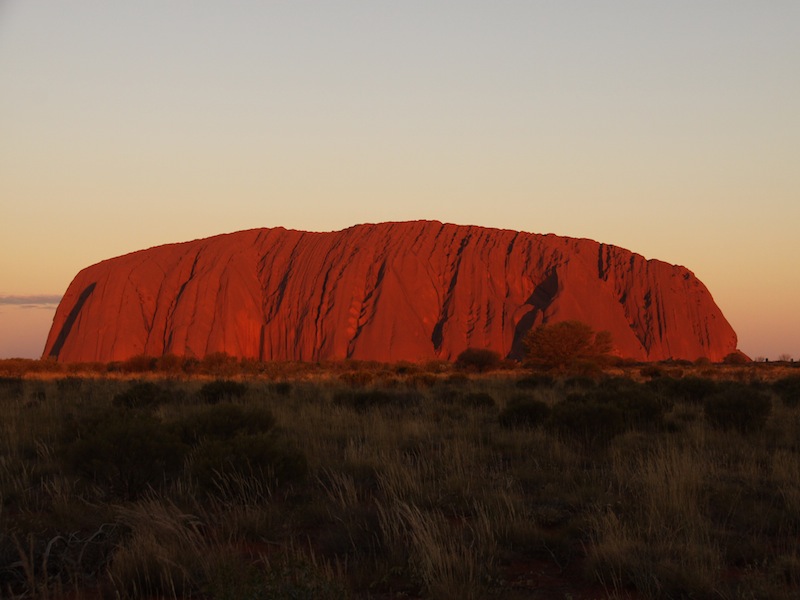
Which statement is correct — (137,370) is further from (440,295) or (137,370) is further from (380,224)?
(380,224)

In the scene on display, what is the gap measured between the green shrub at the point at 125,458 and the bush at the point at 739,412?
8.81m

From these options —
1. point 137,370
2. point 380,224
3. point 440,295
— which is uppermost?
point 380,224

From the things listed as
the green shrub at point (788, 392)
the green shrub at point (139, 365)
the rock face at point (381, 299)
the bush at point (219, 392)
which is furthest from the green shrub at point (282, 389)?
the rock face at point (381, 299)

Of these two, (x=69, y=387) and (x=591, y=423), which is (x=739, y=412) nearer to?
(x=591, y=423)

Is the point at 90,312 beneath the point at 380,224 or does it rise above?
beneath

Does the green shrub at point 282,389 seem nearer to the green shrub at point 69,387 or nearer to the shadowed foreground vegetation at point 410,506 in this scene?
the green shrub at point 69,387

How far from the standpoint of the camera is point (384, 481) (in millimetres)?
6672

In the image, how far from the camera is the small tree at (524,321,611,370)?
36.9 meters

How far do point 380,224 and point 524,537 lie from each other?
70122 millimetres

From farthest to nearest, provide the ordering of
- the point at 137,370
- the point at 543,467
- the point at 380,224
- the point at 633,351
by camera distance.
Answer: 1. the point at 380,224
2. the point at 633,351
3. the point at 137,370
4. the point at 543,467

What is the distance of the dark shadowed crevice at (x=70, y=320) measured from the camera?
69.3m

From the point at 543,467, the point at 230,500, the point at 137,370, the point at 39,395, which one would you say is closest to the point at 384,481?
the point at 230,500

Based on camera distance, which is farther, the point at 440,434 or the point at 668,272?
the point at 668,272

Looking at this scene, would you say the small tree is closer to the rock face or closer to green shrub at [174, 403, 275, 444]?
the rock face
